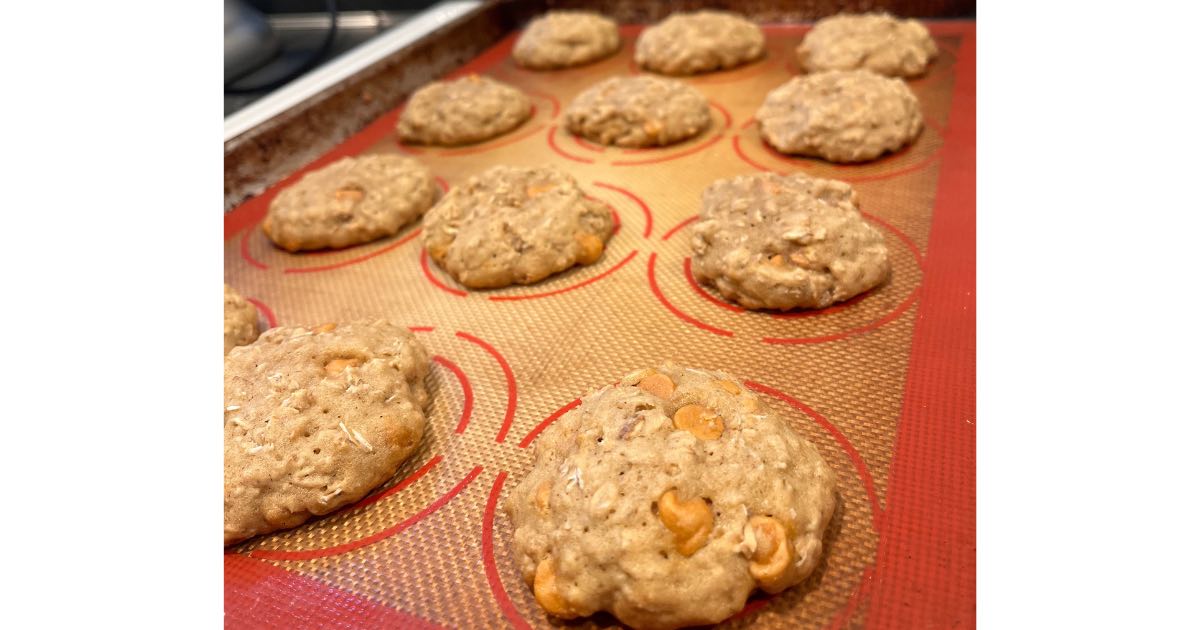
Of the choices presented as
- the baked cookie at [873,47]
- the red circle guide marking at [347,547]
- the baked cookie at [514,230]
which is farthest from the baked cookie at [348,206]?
the baked cookie at [873,47]

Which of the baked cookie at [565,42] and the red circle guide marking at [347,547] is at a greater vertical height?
the baked cookie at [565,42]

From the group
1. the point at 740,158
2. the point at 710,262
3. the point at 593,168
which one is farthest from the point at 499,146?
the point at 710,262

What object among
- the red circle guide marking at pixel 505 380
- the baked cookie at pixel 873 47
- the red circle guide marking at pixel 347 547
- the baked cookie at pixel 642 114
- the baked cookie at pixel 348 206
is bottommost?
the red circle guide marking at pixel 347 547

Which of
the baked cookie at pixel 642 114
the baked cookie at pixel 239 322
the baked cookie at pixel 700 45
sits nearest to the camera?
the baked cookie at pixel 239 322

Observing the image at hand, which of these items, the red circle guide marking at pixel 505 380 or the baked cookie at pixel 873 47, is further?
the baked cookie at pixel 873 47

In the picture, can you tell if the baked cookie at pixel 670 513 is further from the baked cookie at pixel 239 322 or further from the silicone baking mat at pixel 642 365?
the baked cookie at pixel 239 322

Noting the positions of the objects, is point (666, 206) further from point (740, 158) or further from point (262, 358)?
point (262, 358)
